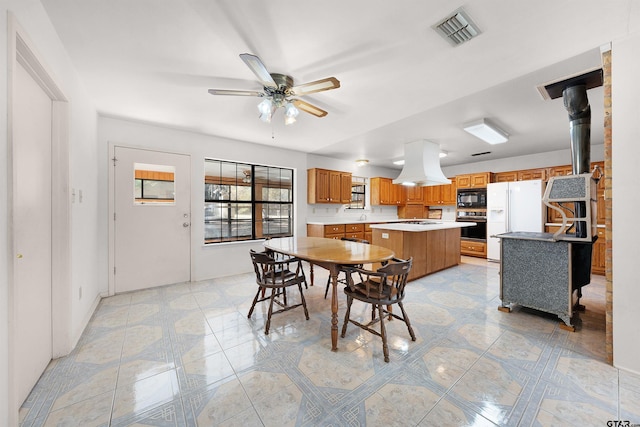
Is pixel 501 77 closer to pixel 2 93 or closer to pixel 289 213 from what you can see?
pixel 2 93

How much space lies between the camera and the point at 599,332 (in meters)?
2.27

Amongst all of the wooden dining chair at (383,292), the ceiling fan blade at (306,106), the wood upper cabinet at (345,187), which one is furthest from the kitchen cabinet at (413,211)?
the wooden dining chair at (383,292)

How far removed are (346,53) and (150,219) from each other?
346cm

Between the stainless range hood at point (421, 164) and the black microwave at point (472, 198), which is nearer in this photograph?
the stainless range hood at point (421, 164)

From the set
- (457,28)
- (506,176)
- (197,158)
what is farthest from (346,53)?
(506,176)

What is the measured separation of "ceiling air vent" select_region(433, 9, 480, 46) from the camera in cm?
160

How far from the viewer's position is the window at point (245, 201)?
4.32m

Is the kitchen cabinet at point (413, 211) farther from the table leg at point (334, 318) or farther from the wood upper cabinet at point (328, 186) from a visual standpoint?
the table leg at point (334, 318)

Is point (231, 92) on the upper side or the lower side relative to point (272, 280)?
upper

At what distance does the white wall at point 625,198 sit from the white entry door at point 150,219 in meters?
4.78

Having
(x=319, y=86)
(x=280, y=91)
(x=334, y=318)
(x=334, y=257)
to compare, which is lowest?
(x=334, y=318)

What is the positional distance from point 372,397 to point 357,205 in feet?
17.8

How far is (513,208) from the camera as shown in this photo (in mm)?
5219

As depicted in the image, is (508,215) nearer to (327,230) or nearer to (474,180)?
(474,180)
